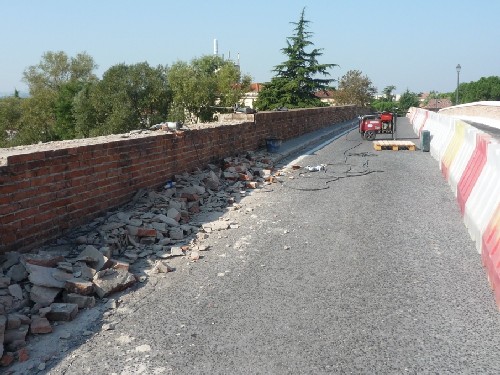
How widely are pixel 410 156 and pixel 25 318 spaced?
13422 mm

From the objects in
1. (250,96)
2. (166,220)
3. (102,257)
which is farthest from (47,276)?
(250,96)

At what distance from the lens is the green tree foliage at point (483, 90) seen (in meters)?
102

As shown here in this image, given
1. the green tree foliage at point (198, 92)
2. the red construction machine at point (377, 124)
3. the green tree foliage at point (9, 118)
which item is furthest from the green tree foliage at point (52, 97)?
the red construction machine at point (377, 124)

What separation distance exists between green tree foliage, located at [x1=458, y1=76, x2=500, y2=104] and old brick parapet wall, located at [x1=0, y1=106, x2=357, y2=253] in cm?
10689

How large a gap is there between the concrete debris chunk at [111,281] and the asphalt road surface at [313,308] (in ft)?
0.47

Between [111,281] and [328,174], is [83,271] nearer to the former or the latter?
[111,281]

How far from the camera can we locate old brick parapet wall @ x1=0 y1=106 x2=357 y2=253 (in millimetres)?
5066

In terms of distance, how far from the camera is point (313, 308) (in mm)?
4242

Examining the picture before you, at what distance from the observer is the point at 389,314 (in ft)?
13.5

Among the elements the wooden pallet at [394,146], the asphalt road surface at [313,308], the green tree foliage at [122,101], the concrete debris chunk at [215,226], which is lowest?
the asphalt road surface at [313,308]

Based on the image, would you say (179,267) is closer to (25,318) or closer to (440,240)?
(25,318)

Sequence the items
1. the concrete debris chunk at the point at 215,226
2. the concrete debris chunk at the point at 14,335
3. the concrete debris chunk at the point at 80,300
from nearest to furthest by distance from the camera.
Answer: the concrete debris chunk at the point at 14,335 → the concrete debris chunk at the point at 80,300 → the concrete debris chunk at the point at 215,226

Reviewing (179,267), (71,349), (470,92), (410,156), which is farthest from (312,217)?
(470,92)

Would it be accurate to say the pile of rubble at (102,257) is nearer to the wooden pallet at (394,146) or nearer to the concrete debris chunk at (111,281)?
the concrete debris chunk at (111,281)
